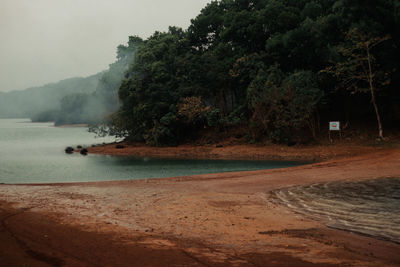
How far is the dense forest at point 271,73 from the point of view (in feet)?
91.7

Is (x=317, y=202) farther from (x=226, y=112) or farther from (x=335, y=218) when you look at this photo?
(x=226, y=112)

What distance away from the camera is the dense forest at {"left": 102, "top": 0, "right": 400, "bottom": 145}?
91.7ft

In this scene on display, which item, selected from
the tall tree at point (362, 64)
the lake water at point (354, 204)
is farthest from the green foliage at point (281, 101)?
the lake water at point (354, 204)

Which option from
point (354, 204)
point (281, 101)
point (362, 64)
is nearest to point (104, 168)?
point (281, 101)

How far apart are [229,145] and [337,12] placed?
1482cm

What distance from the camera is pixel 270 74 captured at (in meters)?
30.4

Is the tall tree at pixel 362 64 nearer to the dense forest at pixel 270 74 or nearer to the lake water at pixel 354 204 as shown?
the dense forest at pixel 270 74

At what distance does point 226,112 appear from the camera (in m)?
36.5

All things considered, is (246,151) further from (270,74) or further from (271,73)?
(271,73)

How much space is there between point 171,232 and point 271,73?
25.6 m

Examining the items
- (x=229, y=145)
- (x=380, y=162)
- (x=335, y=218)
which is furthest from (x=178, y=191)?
(x=229, y=145)

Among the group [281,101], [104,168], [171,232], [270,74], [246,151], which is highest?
[270,74]

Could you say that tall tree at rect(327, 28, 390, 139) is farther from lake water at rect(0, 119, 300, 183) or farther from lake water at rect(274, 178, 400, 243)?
lake water at rect(274, 178, 400, 243)

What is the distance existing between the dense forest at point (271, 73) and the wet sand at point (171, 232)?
768 inches
